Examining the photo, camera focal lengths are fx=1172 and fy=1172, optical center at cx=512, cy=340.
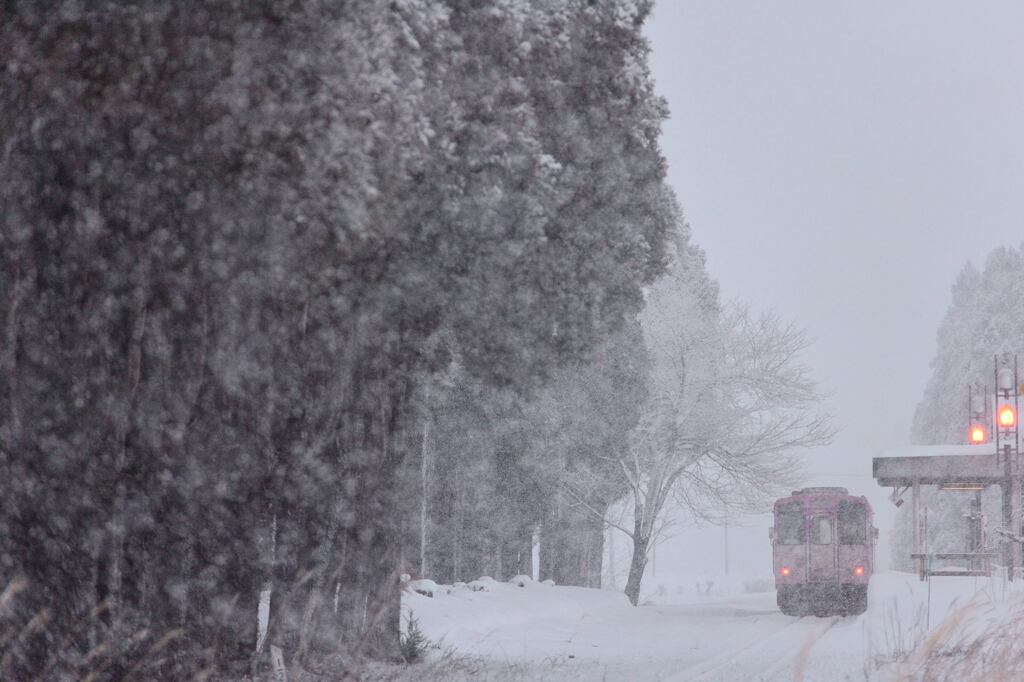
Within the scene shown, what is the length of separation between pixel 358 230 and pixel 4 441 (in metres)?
3.15

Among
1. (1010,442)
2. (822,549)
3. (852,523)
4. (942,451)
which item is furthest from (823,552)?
(1010,442)

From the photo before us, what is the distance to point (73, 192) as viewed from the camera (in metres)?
8.66

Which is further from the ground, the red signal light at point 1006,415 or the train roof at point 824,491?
the red signal light at point 1006,415

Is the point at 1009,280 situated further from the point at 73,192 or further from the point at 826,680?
the point at 73,192

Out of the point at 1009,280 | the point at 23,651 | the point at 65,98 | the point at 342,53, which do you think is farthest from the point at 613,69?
the point at 1009,280

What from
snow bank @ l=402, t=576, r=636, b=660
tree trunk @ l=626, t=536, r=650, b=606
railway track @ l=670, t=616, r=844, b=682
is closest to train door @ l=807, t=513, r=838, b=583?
snow bank @ l=402, t=576, r=636, b=660

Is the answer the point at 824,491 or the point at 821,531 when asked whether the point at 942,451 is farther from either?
the point at 821,531

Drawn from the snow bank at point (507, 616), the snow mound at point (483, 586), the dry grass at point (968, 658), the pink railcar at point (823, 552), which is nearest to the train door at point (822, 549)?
the pink railcar at point (823, 552)

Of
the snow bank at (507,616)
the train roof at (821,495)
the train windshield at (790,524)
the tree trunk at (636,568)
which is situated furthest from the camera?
the tree trunk at (636,568)

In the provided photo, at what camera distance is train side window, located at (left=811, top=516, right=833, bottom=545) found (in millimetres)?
29062

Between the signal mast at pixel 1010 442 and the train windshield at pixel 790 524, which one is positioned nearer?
the signal mast at pixel 1010 442

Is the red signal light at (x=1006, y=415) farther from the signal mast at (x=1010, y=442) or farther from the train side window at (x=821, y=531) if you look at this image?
the train side window at (x=821, y=531)

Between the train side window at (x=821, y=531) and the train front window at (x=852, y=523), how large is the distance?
0.28 metres

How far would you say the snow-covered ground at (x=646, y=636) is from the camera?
1222 centimetres
